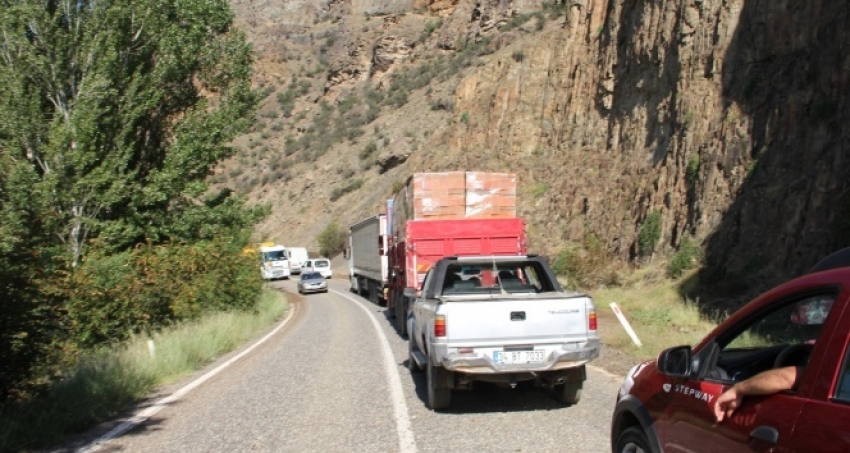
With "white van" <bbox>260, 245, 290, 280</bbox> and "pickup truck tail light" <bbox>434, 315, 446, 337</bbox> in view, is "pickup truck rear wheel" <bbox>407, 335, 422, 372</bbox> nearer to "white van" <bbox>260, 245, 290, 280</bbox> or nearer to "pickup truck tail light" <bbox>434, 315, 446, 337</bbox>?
"pickup truck tail light" <bbox>434, 315, 446, 337</bbox>

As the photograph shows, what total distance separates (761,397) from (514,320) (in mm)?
4509

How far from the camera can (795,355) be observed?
3.71 meters

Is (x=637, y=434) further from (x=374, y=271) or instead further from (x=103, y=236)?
(x=374, y=271)

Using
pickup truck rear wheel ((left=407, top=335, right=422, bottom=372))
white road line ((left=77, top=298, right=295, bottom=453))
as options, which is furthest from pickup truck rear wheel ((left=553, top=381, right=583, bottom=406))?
white road line ((left=77, top=298, right=295, bottom=453))

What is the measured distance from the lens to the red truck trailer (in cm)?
1680

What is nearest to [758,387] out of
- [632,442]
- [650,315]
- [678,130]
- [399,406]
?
[632,442]

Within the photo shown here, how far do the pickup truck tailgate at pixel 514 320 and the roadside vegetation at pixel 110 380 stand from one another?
14.0 ft

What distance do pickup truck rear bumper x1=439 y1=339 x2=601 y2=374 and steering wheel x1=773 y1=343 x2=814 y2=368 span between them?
4.05 meters

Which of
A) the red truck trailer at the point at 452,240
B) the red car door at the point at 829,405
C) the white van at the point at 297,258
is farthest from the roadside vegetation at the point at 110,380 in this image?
the white van at the point at 297,258

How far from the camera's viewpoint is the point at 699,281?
20.3 m

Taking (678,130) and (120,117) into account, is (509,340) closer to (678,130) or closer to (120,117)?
(120,117)

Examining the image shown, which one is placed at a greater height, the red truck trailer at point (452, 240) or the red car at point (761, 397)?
the red truck trailer at point (452, 240)

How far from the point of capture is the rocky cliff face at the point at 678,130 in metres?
19.0

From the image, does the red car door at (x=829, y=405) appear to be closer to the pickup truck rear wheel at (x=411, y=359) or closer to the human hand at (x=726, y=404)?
the human hand at (x=726, y=404)
